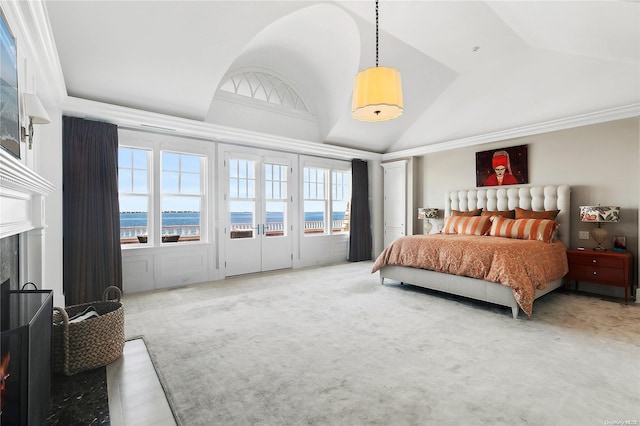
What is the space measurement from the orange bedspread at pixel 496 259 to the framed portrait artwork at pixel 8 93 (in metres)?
4.05

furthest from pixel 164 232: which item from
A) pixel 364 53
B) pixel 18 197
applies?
pixel 364 53

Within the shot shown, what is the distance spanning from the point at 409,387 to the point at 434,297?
7.52ft

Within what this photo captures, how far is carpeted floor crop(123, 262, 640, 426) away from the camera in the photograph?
1.85 m

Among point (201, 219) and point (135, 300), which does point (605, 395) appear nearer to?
point (135, 300)

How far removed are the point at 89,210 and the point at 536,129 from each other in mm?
6404

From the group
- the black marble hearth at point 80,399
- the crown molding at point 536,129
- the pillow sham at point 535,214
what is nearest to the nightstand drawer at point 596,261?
the pillow sham at point 535,214

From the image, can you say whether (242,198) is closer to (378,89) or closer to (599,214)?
(378,89)

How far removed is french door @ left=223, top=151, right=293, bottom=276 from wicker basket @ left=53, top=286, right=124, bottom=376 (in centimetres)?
301

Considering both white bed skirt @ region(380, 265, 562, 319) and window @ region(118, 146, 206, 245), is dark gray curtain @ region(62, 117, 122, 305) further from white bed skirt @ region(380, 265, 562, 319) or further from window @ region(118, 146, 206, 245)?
white bed skirt @ region(380, 265, 562, 319)

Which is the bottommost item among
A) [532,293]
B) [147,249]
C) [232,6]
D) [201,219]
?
[532,293]

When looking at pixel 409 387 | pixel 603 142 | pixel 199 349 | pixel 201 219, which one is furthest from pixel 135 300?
pixel 603 142

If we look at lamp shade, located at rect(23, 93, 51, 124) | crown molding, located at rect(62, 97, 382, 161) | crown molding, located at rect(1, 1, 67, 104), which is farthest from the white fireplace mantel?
crown molding, located at rect(62, 97, 382, 161)

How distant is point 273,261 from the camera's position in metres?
6.05

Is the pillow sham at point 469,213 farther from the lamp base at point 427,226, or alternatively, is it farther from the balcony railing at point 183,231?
the balcony railing at point 183,231
